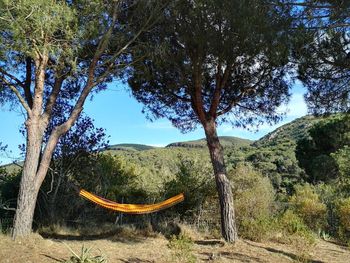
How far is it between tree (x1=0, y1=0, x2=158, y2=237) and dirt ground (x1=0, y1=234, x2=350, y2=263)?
1.49 ft

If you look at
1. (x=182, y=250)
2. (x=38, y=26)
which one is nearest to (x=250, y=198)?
(x=182, y=250)

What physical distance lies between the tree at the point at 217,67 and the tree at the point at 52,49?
0.43 m

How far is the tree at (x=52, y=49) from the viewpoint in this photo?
512cm

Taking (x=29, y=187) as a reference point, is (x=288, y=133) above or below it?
above

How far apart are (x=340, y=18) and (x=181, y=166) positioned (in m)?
4.56


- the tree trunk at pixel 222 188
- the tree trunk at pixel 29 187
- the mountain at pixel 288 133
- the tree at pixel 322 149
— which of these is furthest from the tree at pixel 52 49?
the mountain at pixel 288 133

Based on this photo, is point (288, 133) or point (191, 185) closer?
point (191, 185)

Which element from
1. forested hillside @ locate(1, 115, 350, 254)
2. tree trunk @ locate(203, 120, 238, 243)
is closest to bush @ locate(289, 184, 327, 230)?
forested hillside @ locate(1, 115, 350, 254)

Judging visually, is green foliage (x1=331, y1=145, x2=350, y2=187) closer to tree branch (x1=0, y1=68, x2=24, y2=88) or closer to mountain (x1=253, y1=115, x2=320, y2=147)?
tree branch (x1=0, y1=68, x2=24, y2=88)

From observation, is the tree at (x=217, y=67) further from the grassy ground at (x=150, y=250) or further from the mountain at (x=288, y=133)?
the mountain at (x=288, y=133)

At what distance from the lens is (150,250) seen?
609 cm

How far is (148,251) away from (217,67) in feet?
10.5

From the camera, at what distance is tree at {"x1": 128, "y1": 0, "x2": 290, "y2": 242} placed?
5.84 m

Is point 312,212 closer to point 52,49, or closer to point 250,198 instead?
point 250,198
